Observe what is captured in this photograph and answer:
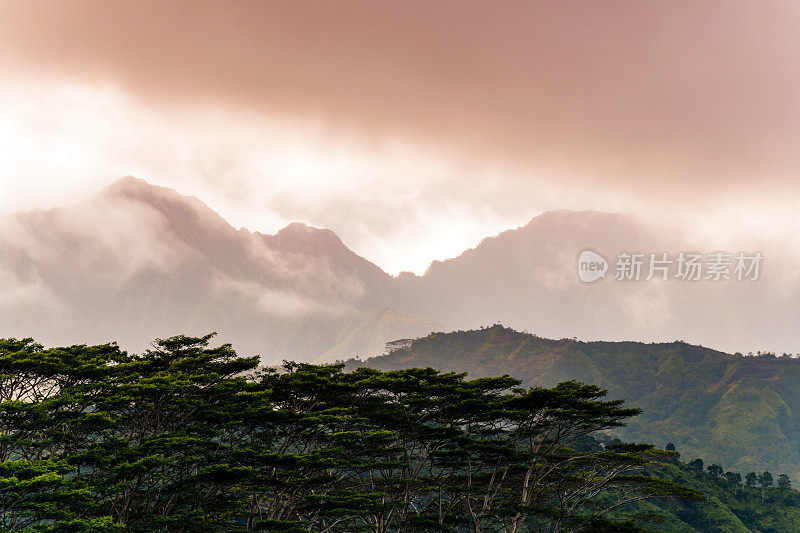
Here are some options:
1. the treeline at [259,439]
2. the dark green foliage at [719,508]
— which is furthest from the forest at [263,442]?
the dark green foliage at [719,508]

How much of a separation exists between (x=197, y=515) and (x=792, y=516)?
97352 mm

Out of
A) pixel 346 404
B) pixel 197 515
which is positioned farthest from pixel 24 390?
pixel 346 404

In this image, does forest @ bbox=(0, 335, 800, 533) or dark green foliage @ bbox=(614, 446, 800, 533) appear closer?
forest @ bbox=(0, 335, 800, 533)

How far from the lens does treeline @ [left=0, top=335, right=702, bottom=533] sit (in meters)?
35.6

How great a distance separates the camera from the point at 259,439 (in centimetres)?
4403

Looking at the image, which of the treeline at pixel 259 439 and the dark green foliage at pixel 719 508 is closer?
the treeline at pixel 259 439

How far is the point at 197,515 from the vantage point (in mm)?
38406

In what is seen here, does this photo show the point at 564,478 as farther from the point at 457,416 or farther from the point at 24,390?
the point at 24,390

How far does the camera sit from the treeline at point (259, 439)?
117 ft

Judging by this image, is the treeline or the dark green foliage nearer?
the treeline

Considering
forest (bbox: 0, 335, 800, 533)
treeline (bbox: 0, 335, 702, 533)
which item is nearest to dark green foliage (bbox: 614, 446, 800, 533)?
forest (bbox: 0, 335, 800, 533)

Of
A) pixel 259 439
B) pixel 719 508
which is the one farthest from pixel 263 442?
pixel 719 508

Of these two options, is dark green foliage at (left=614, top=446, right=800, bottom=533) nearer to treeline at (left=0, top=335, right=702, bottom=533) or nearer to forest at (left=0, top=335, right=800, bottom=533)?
forest at (left=0, top=335, right=800, bottom=533)

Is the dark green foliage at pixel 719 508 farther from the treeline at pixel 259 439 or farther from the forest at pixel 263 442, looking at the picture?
the treeline at pixel 259 439
